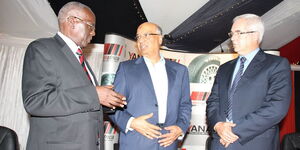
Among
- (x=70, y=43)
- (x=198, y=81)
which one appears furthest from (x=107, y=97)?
(x=198, y=81)

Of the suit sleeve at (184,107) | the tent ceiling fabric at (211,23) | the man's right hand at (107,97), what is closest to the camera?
the man's right hand at (107,97)

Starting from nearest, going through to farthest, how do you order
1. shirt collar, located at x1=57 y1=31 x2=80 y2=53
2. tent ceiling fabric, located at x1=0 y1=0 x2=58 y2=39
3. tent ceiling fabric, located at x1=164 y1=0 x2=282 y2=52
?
shirt collar, located at x1=57 y1=31 x2=80 y2=53, tent ceiling fabric, located at x1=0 y1=0 x2=58 y2=39, tent ceiling fabric, located at x1=164 y1=0 x2=282 y2=52

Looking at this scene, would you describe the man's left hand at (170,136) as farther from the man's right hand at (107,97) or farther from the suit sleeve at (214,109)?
the man's right hand at (107,97)

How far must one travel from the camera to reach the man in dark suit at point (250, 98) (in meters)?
2.03

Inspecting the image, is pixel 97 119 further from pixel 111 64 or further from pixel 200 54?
pixel 200 54

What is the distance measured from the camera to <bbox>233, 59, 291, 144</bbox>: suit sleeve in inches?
79.0

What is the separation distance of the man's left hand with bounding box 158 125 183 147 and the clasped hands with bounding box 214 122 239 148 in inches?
14.1

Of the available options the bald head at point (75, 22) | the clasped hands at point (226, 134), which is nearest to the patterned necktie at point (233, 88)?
the clasped hands at point (226, 134)

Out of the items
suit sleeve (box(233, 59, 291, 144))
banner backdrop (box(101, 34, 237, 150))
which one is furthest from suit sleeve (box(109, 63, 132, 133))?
banner backdrop (box(101, 34, 237, 150))

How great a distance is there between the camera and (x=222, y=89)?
94.9 inches

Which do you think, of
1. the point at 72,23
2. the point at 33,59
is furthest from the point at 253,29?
the point at 33,59

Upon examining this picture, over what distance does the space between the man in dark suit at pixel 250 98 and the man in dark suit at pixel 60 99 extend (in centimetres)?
100

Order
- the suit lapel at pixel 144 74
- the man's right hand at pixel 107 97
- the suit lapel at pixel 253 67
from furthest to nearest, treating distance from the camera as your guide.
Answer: the suit lapel at pixel 144 74 < the suit lapel at pixel 253 67 < the man's right hand at pixel 107 97

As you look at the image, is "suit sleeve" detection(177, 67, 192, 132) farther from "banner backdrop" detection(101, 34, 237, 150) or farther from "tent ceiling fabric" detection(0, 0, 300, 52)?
"tent ceiling fabric" detection(0, 0, 300, 52)
